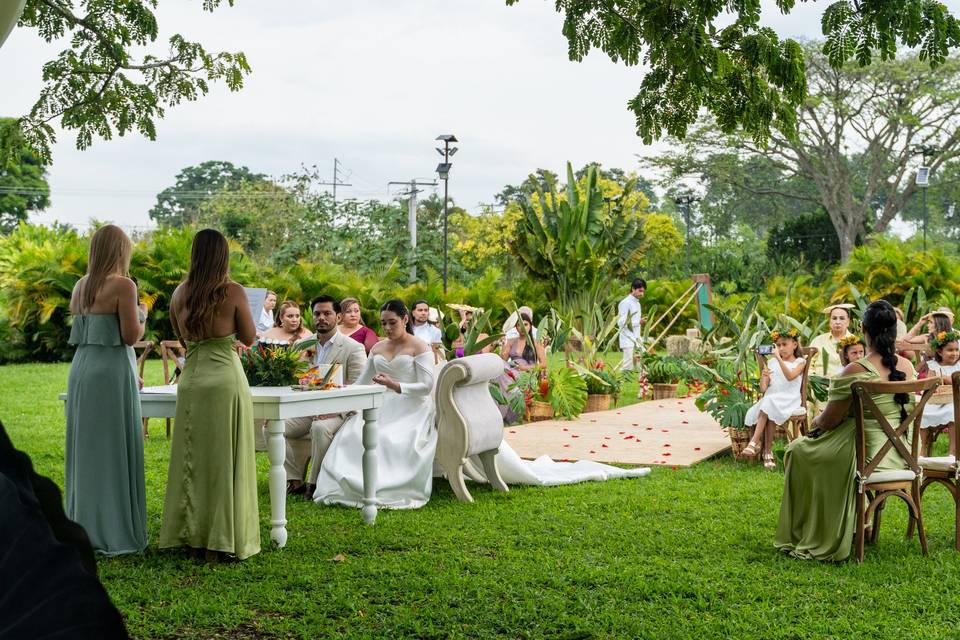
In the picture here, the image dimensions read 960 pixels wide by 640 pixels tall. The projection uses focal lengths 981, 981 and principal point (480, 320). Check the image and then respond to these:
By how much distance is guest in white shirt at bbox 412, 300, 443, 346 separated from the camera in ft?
39.1

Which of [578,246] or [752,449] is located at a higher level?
[578,246]

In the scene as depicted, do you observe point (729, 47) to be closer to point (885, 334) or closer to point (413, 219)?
point (885, 334)

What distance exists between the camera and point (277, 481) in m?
5.99

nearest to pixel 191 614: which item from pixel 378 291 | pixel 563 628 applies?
pixel 563 628

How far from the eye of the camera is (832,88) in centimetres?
3023

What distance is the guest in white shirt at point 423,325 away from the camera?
11.9m

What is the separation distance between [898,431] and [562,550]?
211 cm

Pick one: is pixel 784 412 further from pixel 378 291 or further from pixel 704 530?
pixel 378 291

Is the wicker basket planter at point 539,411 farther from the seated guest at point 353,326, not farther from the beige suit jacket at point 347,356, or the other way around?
the beige suit jacket at point 347,356

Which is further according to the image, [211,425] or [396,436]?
[396,436]

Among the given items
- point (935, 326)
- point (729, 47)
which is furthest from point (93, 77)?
point (935, 326)

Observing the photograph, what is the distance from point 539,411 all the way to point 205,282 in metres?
7.82

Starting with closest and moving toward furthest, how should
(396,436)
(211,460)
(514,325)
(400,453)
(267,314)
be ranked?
(211,460) → (400,453) → (396,436) → (514,325) → (267,314)

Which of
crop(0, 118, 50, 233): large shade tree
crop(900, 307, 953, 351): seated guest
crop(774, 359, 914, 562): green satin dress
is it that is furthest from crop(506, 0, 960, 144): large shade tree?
crop(0, 118, 50, 233): large shade tree
